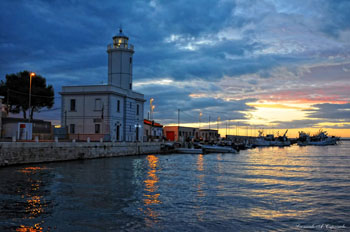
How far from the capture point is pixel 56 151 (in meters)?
33.4

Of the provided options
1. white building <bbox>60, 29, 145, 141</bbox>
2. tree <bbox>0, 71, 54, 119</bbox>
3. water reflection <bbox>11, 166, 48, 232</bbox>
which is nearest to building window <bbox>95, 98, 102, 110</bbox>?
white building <bbox>60, 29, 145, 141</bbox>

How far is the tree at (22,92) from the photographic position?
54812 mm

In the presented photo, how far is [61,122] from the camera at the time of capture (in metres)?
50.3

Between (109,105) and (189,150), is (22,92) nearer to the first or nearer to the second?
(109,105)

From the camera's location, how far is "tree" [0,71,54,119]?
54.8 metres

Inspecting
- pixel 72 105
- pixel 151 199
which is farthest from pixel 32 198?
pixel 72 105

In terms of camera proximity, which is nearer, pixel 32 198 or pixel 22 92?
pixel 32 198

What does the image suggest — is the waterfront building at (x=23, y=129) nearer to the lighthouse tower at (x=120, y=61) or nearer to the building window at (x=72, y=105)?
the building window at (x=72, y=105)

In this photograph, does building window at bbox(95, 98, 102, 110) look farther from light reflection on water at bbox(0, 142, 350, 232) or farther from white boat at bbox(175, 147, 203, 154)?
light reflection on water at bbox(0, 142, 350, 232)

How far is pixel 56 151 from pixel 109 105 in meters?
16.0

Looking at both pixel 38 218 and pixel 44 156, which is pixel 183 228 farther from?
pixel 44 156

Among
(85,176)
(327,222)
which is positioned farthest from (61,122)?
(327,222)

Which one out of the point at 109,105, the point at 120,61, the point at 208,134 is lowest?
the point at 208,134

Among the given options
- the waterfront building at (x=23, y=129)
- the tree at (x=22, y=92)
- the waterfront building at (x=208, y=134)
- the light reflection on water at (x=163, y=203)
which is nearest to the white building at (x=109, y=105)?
the waterfront building at (x=23, y=129)
